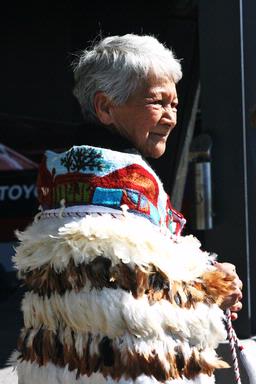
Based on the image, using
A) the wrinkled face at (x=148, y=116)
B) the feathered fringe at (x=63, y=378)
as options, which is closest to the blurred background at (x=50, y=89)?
the feathered fringe at (x=63, y=378)

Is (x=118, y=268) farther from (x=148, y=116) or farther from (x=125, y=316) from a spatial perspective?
(x=148, y=116)

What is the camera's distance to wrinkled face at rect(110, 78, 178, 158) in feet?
5.81

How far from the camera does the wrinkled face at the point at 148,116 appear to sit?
1.77m

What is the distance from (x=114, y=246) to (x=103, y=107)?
1.36 feet

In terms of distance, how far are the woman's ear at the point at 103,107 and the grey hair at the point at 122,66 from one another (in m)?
0.01

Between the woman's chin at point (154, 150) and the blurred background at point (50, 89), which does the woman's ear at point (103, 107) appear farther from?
the blurred background at point (50, 89)

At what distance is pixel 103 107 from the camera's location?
1.81 metres

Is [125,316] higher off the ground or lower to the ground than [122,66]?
lower

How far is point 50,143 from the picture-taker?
7.48 m

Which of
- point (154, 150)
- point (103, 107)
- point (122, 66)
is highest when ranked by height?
point (122, 66)

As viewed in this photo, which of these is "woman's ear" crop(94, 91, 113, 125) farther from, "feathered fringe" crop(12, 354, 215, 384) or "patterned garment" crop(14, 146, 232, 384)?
"feathered fringe" crop(12, 354, 215, 384)

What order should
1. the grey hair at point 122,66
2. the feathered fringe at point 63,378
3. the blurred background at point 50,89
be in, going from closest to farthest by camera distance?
the feathered fringe at point 63,378 → the grey hair at point 122,66 → the blurred background at point 50,89

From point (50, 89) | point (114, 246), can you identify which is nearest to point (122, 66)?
point (114, 246)

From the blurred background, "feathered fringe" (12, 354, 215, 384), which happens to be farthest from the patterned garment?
the blurred background
